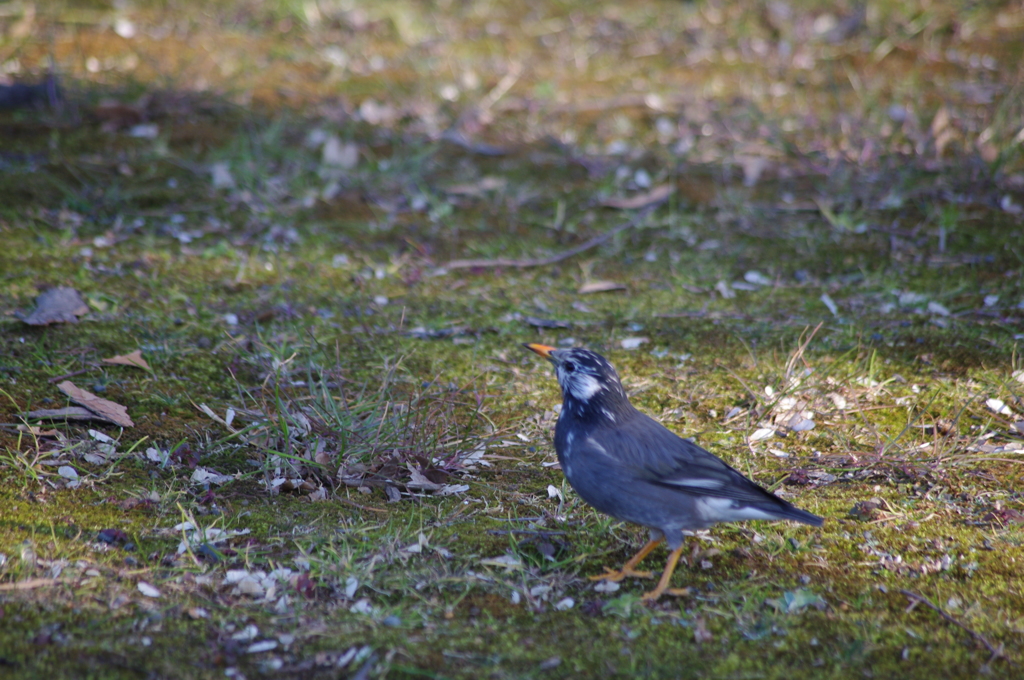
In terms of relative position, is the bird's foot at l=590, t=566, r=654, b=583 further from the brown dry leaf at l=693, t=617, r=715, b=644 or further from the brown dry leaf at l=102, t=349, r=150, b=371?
the brown dry leaf at l=102, t=349, r=150, b=371

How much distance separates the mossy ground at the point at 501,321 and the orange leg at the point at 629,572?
78 mm

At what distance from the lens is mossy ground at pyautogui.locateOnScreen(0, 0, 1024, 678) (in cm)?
300

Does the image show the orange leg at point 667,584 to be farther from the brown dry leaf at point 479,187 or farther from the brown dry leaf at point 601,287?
the brown dry leaf at point 479,187

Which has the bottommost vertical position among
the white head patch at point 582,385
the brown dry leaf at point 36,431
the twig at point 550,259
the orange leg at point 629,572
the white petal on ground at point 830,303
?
the orange leg at point 629,572

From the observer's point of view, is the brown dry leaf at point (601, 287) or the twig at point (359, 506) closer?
the twig at point (359, 506)

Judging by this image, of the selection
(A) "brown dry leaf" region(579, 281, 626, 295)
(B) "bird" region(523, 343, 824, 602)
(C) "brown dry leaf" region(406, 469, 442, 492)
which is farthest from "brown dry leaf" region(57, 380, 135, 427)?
(A) "brown dry leaf" region(579, 281, 626, 295)

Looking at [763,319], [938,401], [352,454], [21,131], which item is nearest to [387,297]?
[352,454]

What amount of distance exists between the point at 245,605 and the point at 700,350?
112 inches

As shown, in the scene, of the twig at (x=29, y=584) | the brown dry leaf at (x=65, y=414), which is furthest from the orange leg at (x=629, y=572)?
the brown dry leaf at (x=65, y=414)

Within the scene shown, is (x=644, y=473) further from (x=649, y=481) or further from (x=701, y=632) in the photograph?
(x=701, y=632)

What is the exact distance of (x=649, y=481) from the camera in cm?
338

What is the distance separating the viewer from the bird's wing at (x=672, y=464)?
3.30 m

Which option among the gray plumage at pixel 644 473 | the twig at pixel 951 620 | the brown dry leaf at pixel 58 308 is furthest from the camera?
the brown dry leaf at pixel 58 308

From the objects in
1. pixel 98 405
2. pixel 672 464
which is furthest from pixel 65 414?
pixel 672 464
